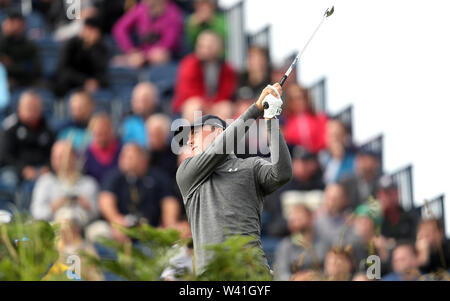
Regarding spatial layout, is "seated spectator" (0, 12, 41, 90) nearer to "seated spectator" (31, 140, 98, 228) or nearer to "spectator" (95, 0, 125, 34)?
"spectator" (95, 0, 125, 34)

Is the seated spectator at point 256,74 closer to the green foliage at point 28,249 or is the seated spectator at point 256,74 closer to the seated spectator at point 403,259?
the seated spectator at point 403,259

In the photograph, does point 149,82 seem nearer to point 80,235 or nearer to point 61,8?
point 61,8

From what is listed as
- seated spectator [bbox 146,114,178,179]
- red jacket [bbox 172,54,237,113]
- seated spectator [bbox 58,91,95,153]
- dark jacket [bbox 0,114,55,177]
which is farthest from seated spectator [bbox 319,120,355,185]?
dark jacket [bbox 0,114,55,177]

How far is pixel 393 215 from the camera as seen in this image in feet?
35.9

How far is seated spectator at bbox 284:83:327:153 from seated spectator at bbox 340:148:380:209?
1.80 feet

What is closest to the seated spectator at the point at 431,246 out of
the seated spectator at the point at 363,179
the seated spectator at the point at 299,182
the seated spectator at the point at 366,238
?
the seated spectator at the point at 366,238

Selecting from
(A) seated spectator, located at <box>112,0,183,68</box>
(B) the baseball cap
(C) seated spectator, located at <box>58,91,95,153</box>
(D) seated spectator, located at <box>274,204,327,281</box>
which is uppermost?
(A) seated spectator, located at <box>112,0,183,68</box>

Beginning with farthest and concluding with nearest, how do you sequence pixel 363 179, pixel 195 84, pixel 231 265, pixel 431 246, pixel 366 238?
pixel 195 84, pixel 363 179, pixel 366 238, pixel 431 246, pixel 231 265

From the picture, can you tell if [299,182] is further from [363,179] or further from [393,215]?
[393,215]

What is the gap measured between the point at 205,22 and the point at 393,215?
11.5ft

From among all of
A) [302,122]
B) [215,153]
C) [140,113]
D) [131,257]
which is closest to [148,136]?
[140,113]

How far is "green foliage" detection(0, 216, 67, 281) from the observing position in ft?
15.1

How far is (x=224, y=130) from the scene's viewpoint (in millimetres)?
5863

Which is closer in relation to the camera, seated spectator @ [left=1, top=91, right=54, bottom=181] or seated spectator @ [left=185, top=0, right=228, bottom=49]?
seated spectator @ [left=1, top=91, right=54, bottom=181]
